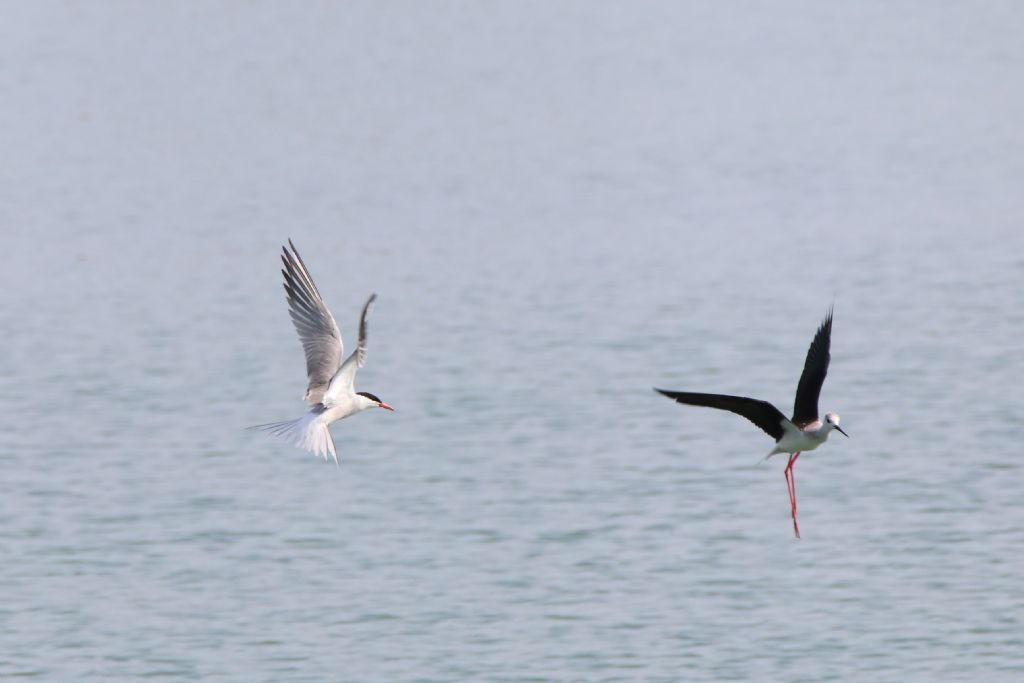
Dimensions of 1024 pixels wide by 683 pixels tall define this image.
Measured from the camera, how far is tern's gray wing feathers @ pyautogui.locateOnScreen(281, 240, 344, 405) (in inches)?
509

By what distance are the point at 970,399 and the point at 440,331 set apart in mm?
7220

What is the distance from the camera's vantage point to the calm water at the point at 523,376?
50.0ft

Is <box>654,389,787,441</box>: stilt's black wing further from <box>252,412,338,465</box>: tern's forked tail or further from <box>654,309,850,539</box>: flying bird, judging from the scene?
<box>252,412,338,465</box>: tern's forked tail

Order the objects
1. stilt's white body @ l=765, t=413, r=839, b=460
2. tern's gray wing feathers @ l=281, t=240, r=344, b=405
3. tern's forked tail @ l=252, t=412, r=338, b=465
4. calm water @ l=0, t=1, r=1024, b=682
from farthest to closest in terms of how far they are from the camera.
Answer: calm water @ l=0, t=1, r=1024, b=682 → tern's gray wing feathers @ l=281, t=240, r=344, b=405 → tern's forked tail @ l=252, t=412, r=338, b=465 → stilt's white body @ l=765, t=413, r=839, b=460

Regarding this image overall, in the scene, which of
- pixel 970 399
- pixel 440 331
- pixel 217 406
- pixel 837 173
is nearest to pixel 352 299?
pixel 440 331

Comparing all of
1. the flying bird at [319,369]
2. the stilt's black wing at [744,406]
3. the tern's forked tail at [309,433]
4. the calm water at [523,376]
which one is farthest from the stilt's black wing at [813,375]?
the calm water at [523,376]

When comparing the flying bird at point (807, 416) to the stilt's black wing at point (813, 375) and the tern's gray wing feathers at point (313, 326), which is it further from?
the tern's gray wing feathers at point (313, 326)

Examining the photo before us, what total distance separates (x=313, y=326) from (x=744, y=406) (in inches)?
172

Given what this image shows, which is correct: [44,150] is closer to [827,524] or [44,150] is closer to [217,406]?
[217,406]

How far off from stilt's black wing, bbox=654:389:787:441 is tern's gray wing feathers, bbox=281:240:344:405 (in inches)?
139

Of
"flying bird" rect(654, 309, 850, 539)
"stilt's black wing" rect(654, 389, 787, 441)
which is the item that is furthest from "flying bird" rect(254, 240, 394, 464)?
"flying bird" rect(654, 309, 850, 539)

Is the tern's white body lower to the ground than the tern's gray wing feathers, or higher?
lower

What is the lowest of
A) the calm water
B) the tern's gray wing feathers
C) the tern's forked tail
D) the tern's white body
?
the calm water

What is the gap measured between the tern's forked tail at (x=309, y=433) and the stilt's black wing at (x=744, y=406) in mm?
2302
